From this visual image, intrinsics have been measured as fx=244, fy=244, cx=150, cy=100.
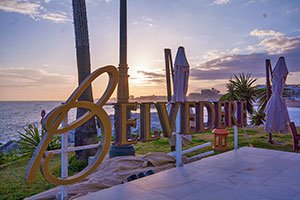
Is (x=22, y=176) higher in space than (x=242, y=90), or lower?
lower

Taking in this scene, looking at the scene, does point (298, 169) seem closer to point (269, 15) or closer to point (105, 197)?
point (105, 197)

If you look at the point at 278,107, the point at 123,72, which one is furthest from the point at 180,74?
the point at 278,107

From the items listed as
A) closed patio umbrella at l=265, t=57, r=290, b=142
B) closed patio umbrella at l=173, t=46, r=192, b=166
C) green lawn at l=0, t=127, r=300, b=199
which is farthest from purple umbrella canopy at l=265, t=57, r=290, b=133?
closed patio umbrella at l=173, t=46, r=192, b=166

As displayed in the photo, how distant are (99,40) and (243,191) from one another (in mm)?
8057

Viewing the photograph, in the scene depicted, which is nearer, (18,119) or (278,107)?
(278,107)

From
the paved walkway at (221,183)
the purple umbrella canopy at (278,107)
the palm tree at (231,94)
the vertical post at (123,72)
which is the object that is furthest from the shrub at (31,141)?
the palm tree at (231,94)

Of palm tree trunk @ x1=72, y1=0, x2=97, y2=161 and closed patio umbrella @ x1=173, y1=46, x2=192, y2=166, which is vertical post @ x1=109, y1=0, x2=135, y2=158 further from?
closed patio umbrella @ x1=173, y1=46, x2=192, y2=166

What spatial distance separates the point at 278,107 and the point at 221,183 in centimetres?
444

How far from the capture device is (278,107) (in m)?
7.23

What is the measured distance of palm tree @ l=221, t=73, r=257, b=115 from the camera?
13.8 meters

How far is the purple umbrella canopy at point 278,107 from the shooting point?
280 inches

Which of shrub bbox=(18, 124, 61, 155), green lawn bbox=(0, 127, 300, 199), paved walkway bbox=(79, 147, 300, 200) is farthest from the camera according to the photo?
shrub bbox=(18, 124, 61, 155)

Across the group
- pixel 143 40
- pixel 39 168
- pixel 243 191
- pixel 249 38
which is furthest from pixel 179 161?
pixel 249 38

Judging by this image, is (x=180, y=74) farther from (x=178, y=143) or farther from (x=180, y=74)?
(x=178, y=143)
